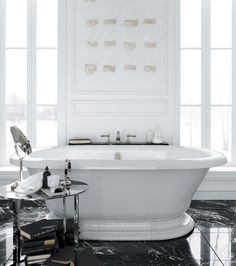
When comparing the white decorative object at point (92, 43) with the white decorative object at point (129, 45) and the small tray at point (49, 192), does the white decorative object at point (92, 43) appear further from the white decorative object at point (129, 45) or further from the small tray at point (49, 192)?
the small tray at point (49, 192)

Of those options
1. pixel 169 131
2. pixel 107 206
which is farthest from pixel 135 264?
pixel 169 131

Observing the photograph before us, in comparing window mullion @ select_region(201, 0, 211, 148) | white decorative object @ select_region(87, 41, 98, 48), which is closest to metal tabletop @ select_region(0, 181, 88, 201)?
white decorative object @ select_region(87, 41, 98, 48)

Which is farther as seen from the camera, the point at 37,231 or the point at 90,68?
the point at 90,68

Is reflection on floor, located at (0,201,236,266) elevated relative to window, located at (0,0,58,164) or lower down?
lower down

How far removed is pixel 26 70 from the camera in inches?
150

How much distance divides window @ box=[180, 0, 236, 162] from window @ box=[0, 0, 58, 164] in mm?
1557

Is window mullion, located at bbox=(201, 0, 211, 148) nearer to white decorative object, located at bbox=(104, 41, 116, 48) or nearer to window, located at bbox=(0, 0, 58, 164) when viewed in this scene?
white decorative object, located at bbox=(104, 41, 116, 48)

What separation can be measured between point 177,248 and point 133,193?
50 centimetres

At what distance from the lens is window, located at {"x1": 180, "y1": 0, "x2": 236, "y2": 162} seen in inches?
150

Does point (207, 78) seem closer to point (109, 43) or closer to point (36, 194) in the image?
point (109, 43)

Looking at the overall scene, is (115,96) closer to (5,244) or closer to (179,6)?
(179,6)

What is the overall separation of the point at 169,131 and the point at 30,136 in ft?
5.34

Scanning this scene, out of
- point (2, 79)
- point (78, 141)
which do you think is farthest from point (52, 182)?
point (2, 79)

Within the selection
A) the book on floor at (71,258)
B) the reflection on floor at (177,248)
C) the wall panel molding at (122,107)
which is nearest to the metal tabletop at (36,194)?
the book on floor at (71,258)
